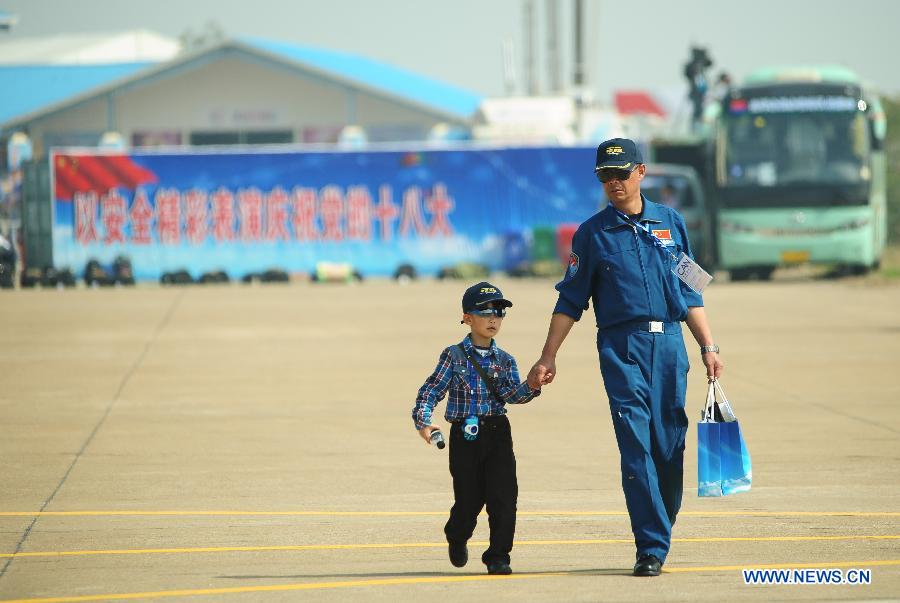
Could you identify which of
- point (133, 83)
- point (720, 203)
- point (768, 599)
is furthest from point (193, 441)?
point (133, 83)

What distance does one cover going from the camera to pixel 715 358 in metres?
7.53

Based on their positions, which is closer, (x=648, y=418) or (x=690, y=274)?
(x=648, y=418)

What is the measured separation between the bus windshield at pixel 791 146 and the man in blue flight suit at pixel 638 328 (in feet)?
83.5

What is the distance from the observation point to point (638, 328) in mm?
7324

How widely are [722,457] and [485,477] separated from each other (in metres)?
1.08

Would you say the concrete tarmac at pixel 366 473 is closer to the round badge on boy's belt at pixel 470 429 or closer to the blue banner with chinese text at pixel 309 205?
the round badge on boy's belt at pixel 470 429

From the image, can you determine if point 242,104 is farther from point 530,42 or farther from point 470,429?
point 470,429

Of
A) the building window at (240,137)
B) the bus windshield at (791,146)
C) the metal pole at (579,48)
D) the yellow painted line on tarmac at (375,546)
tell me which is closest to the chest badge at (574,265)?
the yellow painted line on tarmac at (375,546)

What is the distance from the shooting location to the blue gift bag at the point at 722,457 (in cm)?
743

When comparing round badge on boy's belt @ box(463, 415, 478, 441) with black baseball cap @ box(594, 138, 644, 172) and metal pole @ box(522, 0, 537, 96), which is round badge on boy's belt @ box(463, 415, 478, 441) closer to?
black baseball cap @ box(594, 138, 644, 172)

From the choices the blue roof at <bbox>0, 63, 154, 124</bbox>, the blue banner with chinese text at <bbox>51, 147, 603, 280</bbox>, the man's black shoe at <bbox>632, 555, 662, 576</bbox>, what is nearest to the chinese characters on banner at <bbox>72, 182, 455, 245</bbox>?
the blue banner with chinese text at <bbox>51, 147, 603, 280</bbox>

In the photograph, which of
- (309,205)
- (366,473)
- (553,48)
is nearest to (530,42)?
(553,48)

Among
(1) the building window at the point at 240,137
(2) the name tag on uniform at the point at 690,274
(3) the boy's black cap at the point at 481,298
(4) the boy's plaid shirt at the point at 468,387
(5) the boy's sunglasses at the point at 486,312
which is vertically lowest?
(4) the boy's plaid shirt at the point at 468,387

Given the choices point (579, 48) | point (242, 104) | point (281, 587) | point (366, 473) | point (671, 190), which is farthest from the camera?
point (579, 48)
